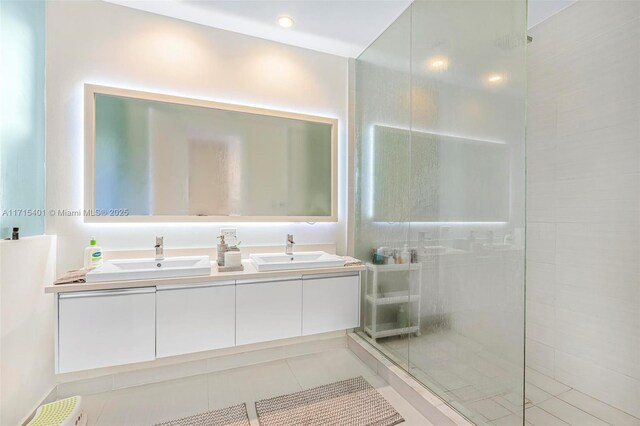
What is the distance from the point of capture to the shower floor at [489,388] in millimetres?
1425

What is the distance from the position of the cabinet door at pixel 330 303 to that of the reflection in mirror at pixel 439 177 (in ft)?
2.00

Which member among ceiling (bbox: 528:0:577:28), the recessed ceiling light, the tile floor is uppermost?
the recessed ceiling light

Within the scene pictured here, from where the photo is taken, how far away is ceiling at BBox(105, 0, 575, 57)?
6.93ft

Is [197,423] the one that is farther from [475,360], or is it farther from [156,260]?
[475,360]

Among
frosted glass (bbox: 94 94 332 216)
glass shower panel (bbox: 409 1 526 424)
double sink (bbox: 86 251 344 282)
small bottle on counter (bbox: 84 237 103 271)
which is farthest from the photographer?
frosted glass (bbox: 94 94 332 216)

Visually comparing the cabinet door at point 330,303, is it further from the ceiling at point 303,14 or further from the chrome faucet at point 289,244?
the ceiling at point 303,14

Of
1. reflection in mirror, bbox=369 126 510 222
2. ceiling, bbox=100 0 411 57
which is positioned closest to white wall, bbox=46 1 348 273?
ceiling, bbox=100 0 411 57

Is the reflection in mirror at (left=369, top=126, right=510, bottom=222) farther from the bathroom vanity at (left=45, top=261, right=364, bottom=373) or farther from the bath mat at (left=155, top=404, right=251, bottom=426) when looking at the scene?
the bath mat at (left=155, top=404, right=251, bottom=426)

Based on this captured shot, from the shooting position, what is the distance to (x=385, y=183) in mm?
2324

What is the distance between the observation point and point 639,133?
168cm

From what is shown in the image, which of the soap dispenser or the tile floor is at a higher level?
the soap dispenser

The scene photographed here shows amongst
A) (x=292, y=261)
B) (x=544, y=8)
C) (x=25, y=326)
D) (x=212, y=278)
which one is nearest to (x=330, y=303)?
(x=292, y=261)

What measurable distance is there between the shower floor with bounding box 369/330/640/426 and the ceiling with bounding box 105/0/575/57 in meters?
2.28

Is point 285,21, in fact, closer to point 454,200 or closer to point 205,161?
point 205,161
